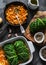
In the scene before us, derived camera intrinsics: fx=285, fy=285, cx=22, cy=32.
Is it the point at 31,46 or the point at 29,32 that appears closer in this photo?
the point at 31,46

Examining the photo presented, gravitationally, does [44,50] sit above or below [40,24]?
below

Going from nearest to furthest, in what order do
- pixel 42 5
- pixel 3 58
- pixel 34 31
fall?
pixel 3 58, pixel 34 31, pixel 42 5

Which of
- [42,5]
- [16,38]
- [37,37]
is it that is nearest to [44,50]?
[37,37]

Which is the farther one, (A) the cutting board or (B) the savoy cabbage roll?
(A) the cutting board

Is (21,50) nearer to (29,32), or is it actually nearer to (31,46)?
(31,46)

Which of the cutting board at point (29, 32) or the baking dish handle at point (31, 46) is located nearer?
the baking dish handle at point (31, 46)

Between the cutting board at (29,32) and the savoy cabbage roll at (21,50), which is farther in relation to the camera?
the cutting board at (29,32)

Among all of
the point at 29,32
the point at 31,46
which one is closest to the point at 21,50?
the point at 31,46

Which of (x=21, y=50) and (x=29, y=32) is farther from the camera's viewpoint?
(x=29, y=32)

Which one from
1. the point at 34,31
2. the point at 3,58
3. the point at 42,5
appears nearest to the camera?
the point at 3,58

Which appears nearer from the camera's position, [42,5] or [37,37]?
[37,37]

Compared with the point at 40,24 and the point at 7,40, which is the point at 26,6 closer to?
the point at 40,24
